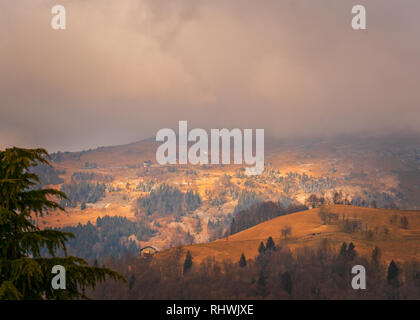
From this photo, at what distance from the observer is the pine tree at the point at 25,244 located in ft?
37.9

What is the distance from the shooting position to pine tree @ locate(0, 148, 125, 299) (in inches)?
455

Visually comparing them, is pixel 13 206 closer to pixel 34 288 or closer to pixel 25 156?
pixel 25 156

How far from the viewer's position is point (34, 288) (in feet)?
40.2

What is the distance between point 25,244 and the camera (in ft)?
40.3
